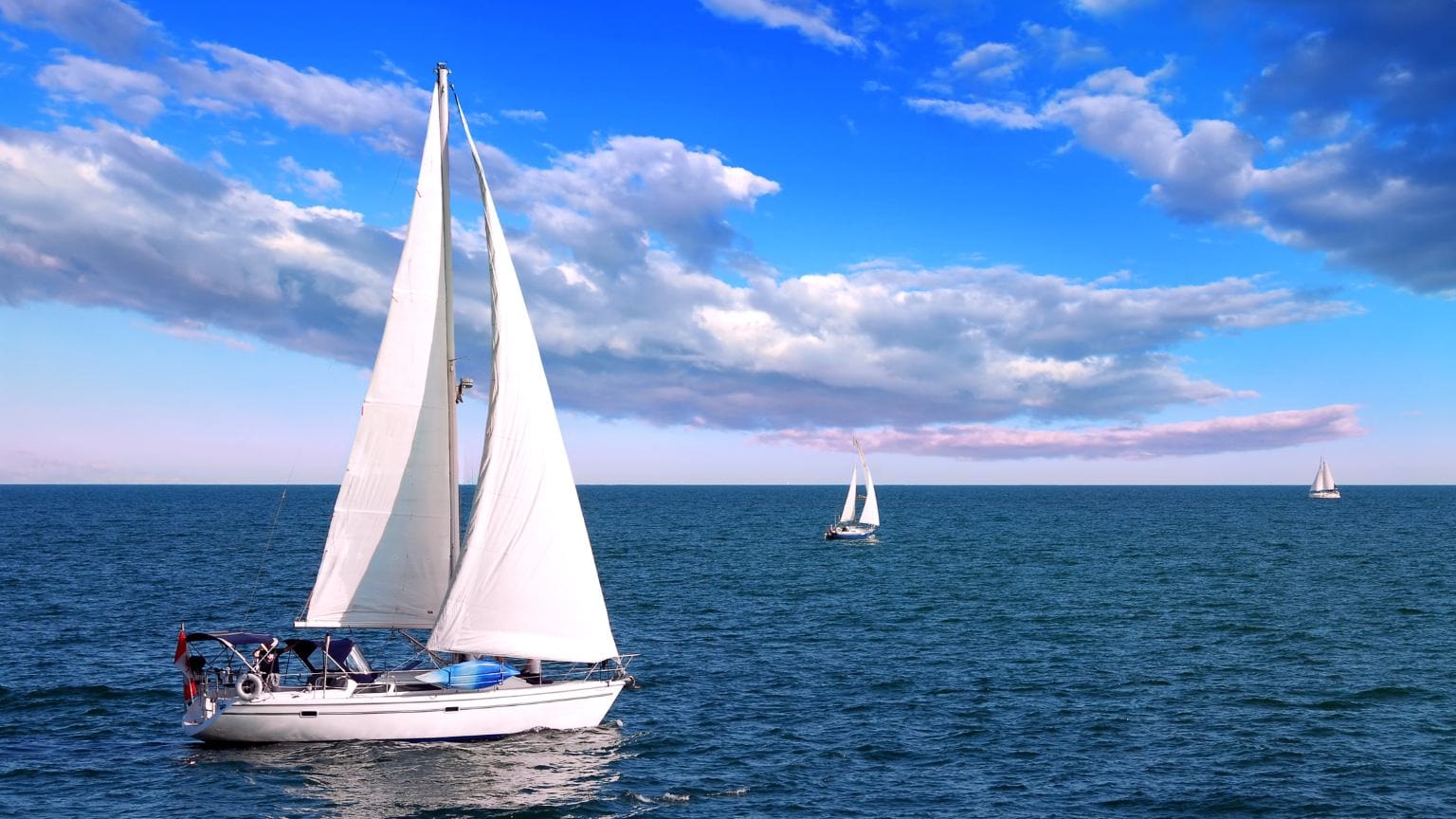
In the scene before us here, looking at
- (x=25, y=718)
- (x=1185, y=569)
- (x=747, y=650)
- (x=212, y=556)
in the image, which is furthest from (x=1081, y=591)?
(x=212, y=556)

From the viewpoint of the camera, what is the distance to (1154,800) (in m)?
25.7

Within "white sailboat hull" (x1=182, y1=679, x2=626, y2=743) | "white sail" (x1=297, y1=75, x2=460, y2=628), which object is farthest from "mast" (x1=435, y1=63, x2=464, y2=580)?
"white sailboat hull" (x1=182, y1=679, x2=626, y2=743)

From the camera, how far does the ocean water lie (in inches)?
1023

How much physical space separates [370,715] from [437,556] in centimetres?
478

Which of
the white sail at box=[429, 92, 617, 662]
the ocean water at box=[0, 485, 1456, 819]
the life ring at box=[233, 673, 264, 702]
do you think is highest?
the white sail at box=[429, 92, 617, 662]

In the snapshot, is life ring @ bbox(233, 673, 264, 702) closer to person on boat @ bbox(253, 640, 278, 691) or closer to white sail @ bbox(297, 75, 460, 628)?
person on boat @ bbox(253, 640, 278, 691)

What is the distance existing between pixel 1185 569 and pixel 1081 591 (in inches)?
788

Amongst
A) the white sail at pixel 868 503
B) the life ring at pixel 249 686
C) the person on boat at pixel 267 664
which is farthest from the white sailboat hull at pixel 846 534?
the life ring at pixel 249 686

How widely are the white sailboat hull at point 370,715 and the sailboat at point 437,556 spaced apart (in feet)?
0.14

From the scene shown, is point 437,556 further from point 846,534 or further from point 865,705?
point 846,534

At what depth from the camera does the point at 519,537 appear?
95.4ft

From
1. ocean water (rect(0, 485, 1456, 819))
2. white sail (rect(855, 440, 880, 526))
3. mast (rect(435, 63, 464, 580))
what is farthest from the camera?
white sail (rect(855, 440, 880, 526))

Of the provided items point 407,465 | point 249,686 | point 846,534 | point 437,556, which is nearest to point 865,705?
point 437,556

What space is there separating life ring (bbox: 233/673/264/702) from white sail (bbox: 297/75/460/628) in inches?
98.0
